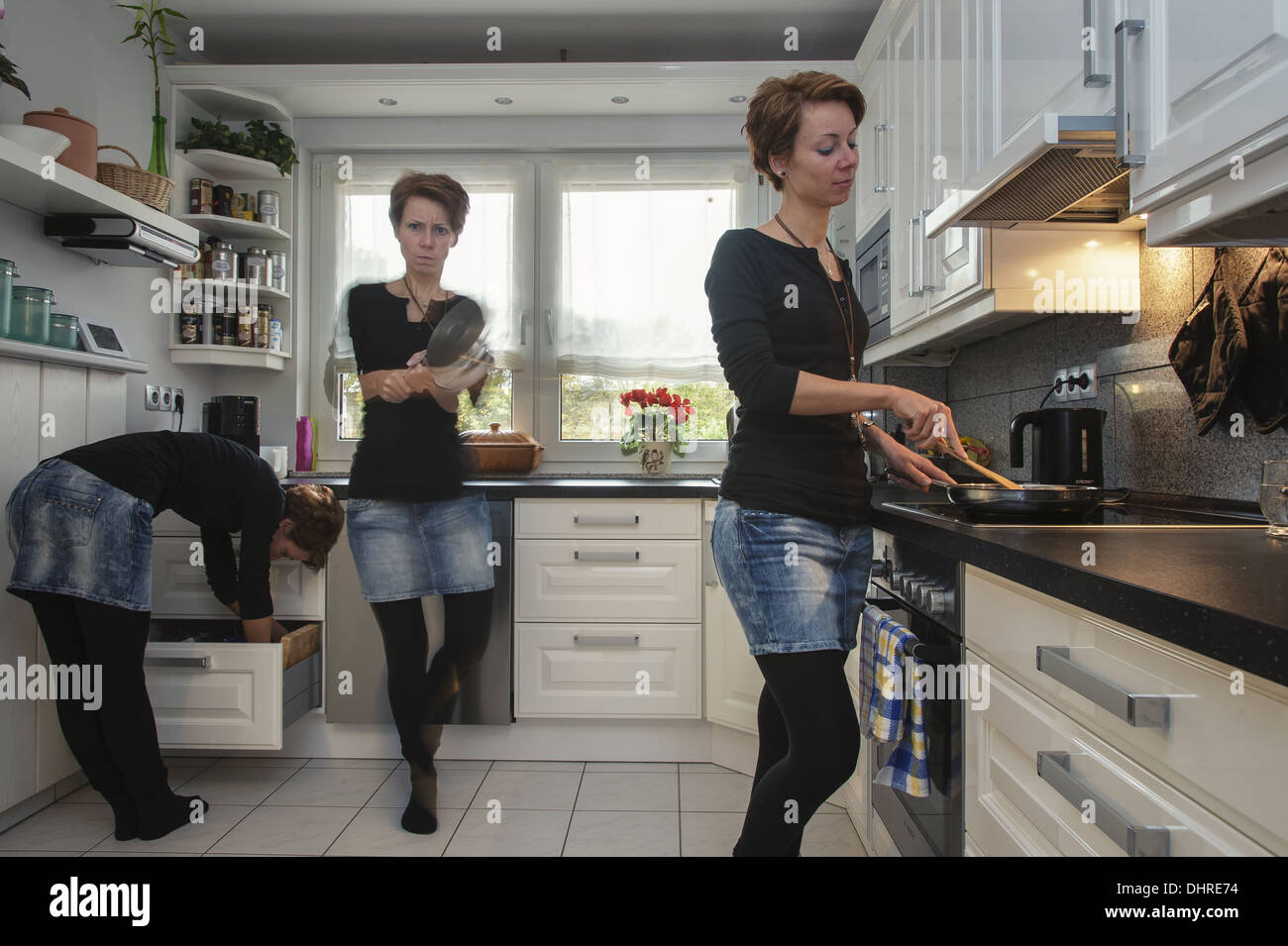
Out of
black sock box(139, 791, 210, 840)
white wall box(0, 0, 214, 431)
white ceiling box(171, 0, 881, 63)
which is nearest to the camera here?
black sock box(139, 791, 210, 840)

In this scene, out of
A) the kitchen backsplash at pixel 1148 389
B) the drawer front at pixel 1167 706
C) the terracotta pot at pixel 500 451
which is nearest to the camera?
the drawer front at pixel 1167 706

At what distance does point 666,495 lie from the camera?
2.34 m

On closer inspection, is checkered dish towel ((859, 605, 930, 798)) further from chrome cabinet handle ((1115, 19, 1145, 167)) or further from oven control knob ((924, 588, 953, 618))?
chrome cabinet handle ((1115, 19, 1145, 167))

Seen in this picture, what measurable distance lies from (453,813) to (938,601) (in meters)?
1.41

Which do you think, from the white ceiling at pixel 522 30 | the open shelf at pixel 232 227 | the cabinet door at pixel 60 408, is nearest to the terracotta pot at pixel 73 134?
the cabinet door at pixel 60 408

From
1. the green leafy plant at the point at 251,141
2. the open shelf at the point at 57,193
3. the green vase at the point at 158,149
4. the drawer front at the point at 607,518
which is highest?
the green leafy plant at the point at 251,141

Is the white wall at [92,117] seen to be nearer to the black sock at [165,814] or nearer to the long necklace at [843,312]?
the black sock at [165,814]

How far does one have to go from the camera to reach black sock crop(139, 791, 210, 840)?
73.1 inches

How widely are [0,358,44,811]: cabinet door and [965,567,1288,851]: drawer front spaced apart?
2.16 m

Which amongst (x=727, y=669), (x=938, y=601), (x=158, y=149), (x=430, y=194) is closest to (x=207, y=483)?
(x=430, y=194)

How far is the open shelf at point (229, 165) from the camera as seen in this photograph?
2.79 meters

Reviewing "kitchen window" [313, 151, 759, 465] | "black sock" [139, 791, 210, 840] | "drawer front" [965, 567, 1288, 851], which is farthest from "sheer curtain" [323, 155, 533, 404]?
"drawer front" [965, 567, 1288, 851]

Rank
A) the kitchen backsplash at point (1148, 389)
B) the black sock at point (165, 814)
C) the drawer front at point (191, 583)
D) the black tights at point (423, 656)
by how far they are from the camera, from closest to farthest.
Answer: the kitchen backsplash at point (1148, 389) < the black sock at point (165, 814) < the black tights at point (423, 656) < the drawer front at point (191, 583)

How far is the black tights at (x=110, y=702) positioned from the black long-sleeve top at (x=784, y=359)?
1480 millimetres
